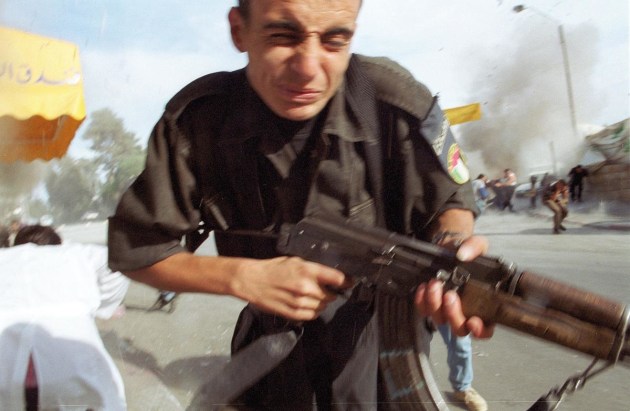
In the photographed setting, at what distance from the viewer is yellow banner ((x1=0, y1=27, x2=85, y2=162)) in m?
1.87

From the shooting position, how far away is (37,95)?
215 cm

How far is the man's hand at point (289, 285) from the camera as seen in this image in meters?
→ 0.91

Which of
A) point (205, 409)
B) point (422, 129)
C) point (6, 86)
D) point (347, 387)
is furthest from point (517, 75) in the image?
point (6, 86)

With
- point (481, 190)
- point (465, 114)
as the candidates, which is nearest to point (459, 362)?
point (481, 190)

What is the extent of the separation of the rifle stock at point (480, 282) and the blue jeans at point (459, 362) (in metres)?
1.01

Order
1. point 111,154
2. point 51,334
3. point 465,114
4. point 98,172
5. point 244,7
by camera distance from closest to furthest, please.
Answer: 1. point 244,7
2. point 465,114
3. point 51,334
4. point 111,154
5. point 98,172

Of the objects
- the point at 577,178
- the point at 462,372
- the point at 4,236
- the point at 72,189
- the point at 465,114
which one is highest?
the point at 465,114

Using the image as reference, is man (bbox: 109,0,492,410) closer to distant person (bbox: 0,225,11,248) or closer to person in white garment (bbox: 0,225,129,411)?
person in white garment (bbox: 0,225,129,411)

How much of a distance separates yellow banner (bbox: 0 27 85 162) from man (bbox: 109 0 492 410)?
39.0 inches

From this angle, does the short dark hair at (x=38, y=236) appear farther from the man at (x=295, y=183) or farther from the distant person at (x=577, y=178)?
the distant person at (x=577, y=178)

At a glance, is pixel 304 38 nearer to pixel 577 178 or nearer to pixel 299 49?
pixel 299 49

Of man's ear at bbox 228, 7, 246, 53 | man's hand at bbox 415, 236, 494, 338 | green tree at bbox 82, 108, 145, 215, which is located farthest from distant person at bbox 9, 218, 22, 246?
man's hand at bbox 415, 236, 494, 338

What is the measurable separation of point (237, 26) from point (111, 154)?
96 cm

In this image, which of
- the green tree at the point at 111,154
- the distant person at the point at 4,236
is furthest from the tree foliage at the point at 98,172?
the distant person at the point at 4,236
